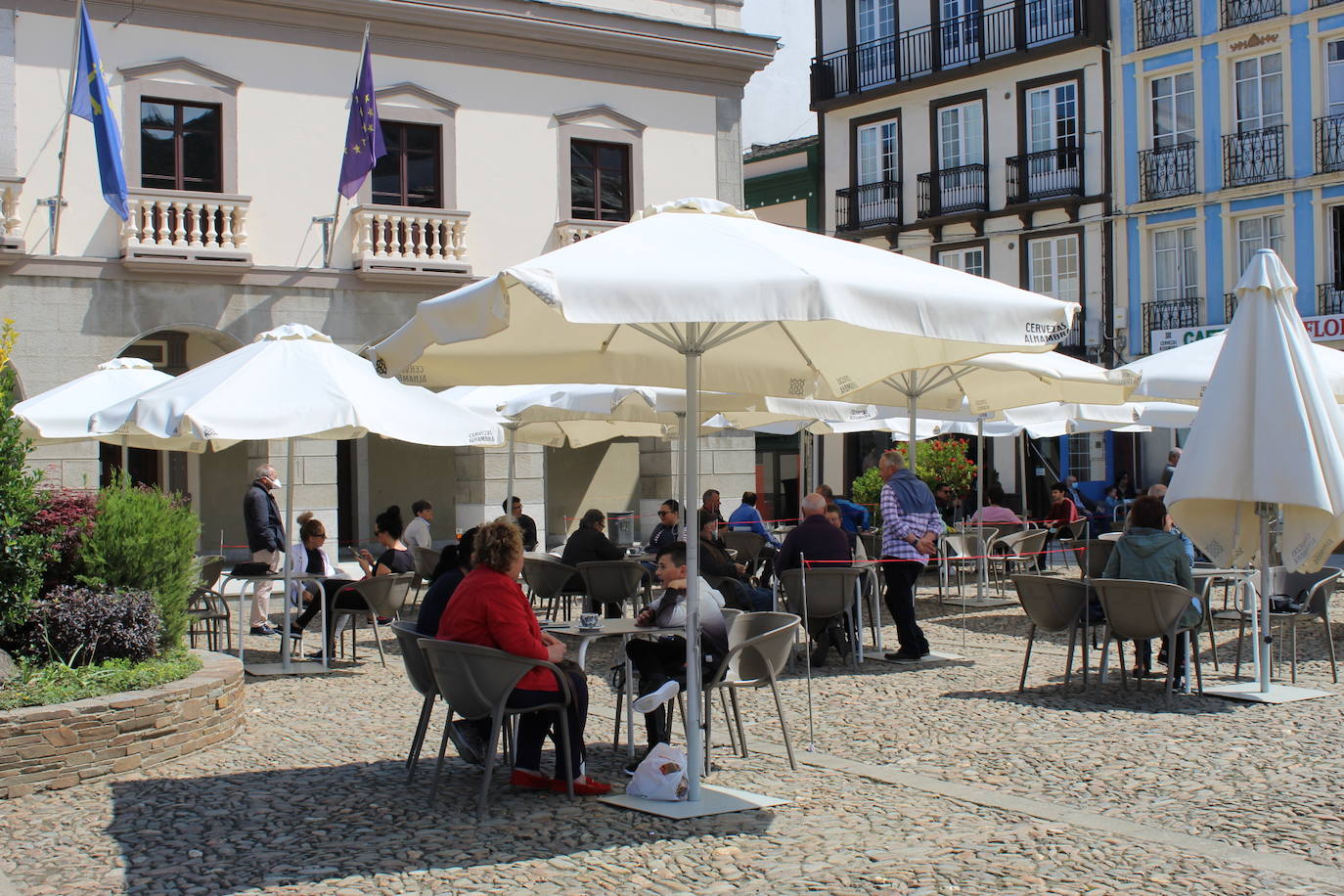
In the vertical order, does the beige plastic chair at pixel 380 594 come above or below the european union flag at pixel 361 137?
below

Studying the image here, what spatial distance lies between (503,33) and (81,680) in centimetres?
1567

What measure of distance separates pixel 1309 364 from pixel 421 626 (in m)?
5.74

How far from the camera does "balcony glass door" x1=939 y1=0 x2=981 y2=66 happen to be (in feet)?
111

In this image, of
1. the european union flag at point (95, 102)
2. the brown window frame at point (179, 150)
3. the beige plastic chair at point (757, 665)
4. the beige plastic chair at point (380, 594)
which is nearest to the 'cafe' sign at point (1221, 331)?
the brown window frame at point (179, 150)

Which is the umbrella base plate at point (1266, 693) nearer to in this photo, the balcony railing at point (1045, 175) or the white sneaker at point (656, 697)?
the white sneaker at point (656, 697)

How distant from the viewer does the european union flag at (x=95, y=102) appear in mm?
17406

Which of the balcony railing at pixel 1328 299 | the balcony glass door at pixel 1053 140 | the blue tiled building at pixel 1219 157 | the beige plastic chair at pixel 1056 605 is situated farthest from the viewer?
the balcony glass door at pixel 1053 140

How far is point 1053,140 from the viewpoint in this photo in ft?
107

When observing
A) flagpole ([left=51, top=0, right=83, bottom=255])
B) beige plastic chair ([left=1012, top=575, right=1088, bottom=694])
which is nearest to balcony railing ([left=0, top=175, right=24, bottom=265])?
flagpole ([left=51, top=0, right=83, bottom=255])

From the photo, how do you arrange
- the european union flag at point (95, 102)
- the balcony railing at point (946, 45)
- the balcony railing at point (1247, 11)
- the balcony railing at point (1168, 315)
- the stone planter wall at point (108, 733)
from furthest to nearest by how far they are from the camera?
the balcony railing at point (946, 45), the balcony railing at point (1168, 315), the balcony railing at point (1247, 11), the european union flag at point (95, 102), the stone planter wall at point (108, 733)

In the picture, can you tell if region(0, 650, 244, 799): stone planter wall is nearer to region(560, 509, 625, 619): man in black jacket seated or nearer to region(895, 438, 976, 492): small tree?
region(560, 509, 625, 619): man in black jacket seated

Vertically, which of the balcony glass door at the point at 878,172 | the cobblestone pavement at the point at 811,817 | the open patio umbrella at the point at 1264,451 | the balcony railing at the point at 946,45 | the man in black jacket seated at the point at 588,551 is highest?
the balcony railing at the point at 946,45

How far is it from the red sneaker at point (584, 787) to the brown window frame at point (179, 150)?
48.0 feet

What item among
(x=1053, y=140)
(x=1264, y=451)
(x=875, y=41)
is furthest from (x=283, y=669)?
(x=875, y=41)
